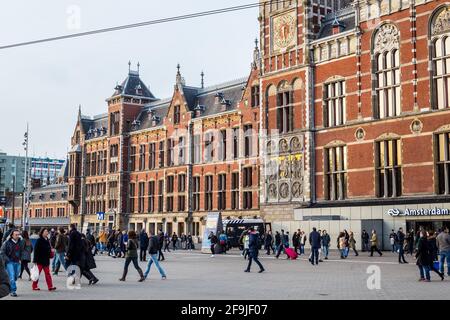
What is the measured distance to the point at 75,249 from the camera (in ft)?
55.3

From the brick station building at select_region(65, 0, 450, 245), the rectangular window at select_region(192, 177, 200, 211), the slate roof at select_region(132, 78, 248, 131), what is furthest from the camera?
the rectangular window at select_region(192, 177, 200, 211)

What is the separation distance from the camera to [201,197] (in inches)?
2277

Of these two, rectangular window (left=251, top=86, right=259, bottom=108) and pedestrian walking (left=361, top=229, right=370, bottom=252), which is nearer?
pedestrian walking (left=361, top=229, right=370, bottom=252)

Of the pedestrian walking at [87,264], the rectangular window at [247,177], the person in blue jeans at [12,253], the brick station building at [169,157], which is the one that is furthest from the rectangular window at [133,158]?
the person in blue jeans at [12,253]

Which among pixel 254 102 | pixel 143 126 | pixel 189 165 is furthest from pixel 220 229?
pixel 143 126

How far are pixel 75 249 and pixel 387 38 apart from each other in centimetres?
2719

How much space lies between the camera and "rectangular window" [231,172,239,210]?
53.7 meters

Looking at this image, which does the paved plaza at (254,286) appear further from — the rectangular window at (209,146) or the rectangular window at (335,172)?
the rectangular window at (209,146)

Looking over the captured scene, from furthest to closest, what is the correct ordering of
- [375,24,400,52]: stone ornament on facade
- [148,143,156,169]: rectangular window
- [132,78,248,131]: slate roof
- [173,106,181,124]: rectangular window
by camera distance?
[148,143,156,169]: rectangular window
[173,106,181,124]: rectangular window
[132,78,248,131]: slate roof
[375,24,400,52]: stone ornament on facade

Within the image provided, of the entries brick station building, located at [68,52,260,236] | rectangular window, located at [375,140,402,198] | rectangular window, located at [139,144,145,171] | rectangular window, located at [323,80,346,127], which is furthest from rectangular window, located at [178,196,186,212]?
rectangular window, located at [375,140,402,198]

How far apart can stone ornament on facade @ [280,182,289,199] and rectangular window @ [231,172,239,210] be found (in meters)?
9.89

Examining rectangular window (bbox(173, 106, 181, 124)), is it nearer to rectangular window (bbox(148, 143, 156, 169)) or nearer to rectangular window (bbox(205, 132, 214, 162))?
rectangular window (bbox(148, 143, 156, 169))

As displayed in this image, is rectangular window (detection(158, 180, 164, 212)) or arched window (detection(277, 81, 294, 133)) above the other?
arched window (detection(277, 81, 294, 133))

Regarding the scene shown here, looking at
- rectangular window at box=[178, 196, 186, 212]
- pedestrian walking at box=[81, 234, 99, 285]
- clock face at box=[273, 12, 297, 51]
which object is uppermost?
clock face at box=[273, 12, 297, 51]
